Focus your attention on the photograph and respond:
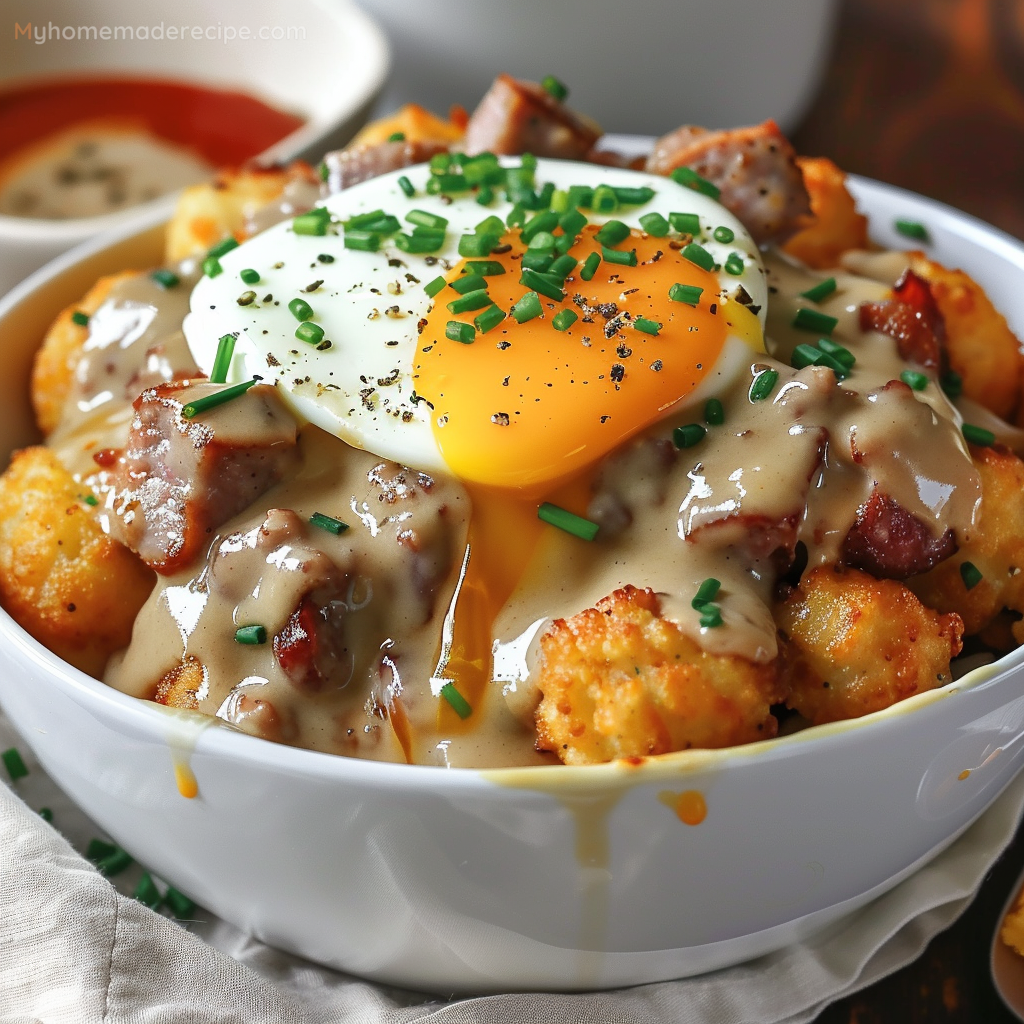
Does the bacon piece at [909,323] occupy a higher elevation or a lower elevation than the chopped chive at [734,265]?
lower

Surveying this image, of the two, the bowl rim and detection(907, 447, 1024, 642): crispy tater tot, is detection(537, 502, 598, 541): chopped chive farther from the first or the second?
detection(907, 447, 1024, 642): crispy tater tot

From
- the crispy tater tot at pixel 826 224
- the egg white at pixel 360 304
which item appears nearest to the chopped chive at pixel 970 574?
the egg white at pixel 360 304

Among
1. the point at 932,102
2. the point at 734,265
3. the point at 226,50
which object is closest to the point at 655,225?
the point at 734,265

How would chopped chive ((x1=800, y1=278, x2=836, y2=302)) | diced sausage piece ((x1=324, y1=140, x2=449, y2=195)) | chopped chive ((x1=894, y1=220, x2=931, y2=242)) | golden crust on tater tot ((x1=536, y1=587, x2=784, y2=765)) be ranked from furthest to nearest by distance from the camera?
chopped chive ((x1=894, y1=220, x2=931, y2=242)), diced sausage piece ((x1=324, y1=140, x2=449, y2=195)), chopped chive ((x1=800, y1=278, x2=836, y2=302)), golden crust on tater tot ((x1=536, y1=587, x2=784, y2=765))

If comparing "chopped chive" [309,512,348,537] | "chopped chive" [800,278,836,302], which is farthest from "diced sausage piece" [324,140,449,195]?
"chopped chive" [309,512,348,537]

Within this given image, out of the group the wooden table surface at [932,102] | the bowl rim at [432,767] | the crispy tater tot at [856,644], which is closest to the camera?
the bowl rim at [432,767]

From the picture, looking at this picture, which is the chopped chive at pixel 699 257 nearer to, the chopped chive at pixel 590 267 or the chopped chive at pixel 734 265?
the chopped chive at pixel 734 265

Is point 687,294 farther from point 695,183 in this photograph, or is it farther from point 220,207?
point 220,207
